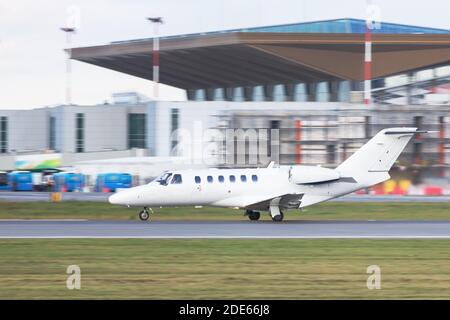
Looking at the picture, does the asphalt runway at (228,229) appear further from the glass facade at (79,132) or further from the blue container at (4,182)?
the glass facade at (79,132)

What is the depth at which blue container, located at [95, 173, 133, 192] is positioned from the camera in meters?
73.6

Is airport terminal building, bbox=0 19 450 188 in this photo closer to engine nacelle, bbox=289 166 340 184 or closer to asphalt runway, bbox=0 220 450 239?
engine nacelle, bbox=289 166 340 184

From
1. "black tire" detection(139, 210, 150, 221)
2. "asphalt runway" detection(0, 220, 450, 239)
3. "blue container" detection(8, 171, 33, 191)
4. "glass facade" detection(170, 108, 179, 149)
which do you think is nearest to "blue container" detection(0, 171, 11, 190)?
"blue container" detection(8, 171, 33, 191)

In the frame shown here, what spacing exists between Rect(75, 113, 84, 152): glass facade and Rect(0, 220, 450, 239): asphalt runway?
54.7 m

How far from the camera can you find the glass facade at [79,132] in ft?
303

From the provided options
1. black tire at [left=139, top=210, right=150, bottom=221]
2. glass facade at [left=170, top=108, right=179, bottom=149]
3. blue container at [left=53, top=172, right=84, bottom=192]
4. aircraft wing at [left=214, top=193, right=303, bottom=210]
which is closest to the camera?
aircraft wing at [left=214, top=193, right=303, bottom=210]

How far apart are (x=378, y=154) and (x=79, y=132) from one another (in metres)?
55.8

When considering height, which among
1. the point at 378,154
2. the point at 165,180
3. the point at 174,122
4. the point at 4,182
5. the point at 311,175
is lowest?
the point at 4,182

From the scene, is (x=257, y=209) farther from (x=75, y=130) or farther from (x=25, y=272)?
(x=75, y=130)

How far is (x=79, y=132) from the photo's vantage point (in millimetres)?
92875

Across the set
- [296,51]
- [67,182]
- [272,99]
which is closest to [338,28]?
[296,51]

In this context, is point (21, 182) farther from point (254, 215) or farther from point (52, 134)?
point (254, 215)

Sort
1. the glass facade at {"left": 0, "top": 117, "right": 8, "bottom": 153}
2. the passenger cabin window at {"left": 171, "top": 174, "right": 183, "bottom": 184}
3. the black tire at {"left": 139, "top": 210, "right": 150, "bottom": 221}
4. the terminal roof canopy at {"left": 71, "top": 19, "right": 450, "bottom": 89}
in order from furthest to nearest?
the glass facade at {"left": 0, "top": 117, "right": 8, "bottom": 153}
the terminal roof canopy at {"left": 71, "top": 19, "right": 450, "bottom": 89}
the black tire at {"left": 139, "top": 210, "right": 150, "bottom": 221}
the passenger cabin window at {"left": 171, "top": 174, "right": 183, "bottom": 184}

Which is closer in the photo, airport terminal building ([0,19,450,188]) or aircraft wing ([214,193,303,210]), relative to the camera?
aircraft wing ([214,193,303,210])
